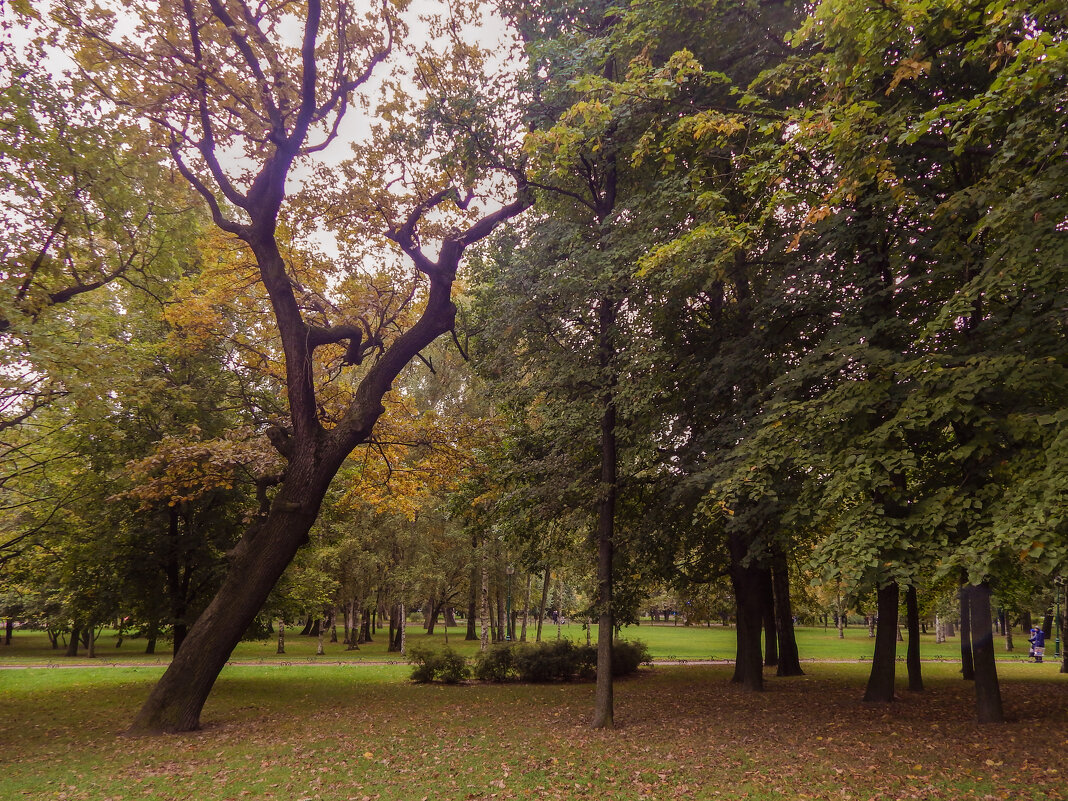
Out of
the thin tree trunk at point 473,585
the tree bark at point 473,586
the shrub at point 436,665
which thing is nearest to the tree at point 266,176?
the shrub at point 436,665

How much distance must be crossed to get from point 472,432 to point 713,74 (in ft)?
28.8

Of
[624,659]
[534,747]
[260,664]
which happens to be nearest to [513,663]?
[624,659]

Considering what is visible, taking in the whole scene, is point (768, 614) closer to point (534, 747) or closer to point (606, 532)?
point (606, 532)

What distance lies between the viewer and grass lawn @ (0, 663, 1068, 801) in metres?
6.61

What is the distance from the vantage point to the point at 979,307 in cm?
813

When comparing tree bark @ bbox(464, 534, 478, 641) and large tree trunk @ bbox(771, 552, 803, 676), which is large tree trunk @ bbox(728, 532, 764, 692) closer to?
large tree trunk @ bbox(771, 552, 803, 676)

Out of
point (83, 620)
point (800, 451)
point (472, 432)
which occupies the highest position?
point (472, 432)

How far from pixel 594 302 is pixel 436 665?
11.5m

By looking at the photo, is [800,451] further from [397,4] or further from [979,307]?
[397,4]

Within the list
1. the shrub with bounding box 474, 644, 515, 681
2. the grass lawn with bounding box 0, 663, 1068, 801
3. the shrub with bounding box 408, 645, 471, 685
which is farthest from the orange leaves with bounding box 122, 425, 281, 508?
the shrub with bounding box 474, 644, 515, 681

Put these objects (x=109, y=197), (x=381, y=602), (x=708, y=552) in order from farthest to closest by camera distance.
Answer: (x=381, y=602) → (x=708, y=552) → (x=109, y=197)

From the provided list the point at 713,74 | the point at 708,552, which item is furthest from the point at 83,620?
the point at 713,74

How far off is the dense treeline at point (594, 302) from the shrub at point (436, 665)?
152 inches

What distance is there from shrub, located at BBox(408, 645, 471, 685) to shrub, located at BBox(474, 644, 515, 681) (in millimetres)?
566
